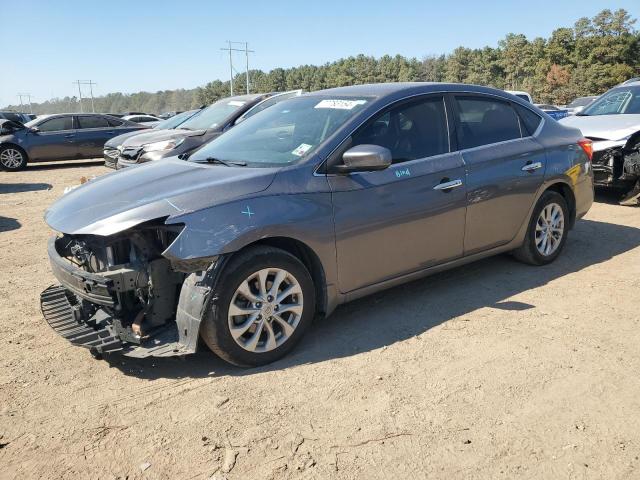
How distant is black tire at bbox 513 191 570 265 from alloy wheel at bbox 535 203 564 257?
0.03 m

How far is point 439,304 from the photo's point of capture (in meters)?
4.57

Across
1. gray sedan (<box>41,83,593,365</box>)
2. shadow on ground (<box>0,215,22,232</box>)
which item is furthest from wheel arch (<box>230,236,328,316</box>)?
shadow on ground (<box>0,215,22,232</box>)

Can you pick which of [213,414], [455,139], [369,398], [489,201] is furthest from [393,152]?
[213,414]

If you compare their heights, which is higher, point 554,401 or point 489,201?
point 489,201

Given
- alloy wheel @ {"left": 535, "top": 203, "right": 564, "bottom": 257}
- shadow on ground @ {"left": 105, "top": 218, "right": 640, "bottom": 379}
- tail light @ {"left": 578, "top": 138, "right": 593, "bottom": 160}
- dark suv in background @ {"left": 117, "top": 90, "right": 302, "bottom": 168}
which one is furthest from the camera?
dark suv in background @ {"left": 117, "top": 90, "right": 302, "bottom": 168}

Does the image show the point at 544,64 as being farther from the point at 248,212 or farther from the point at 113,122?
the point at 248,212

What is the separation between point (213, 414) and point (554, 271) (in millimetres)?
3754

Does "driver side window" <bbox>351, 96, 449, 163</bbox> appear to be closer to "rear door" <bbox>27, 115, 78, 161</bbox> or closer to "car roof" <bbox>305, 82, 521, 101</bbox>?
"car roof" <bbox>305, 82, 521, 101</bbox>

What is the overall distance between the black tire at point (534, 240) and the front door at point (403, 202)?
107 centimetres

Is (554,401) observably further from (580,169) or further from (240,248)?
(580,169)

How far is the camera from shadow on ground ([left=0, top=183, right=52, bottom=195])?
11.5 metres

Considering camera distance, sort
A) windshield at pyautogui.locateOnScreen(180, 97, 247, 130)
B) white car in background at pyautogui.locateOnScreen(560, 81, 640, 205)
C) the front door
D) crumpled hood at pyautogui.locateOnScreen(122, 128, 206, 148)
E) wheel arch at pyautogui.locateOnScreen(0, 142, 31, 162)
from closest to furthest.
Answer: the front door, white car in background at pyautogui.locateOnScreen(560, 81, 640, 205), crumpled hood at pyautogui.locateOnScreen(122, 128, 206, 148), windshield at pyautogui.locateOnScreen(180, 97, 247, 130), wheel arch at pyautogui.locateOnScreen(0, 142, 31, 162)

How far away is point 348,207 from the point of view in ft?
12.6

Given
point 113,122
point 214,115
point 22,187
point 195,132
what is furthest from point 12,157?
point 195,132
